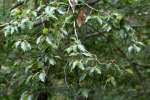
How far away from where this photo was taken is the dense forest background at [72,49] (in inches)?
91.3

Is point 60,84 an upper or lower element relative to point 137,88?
upper

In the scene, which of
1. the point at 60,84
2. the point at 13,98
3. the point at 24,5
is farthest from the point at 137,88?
the point at 24,5

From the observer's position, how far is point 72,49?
2.26 meters

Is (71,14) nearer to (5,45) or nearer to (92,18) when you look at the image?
(92,18)

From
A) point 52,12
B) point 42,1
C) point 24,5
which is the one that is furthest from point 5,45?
point 52,12

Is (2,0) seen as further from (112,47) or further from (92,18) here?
(92,18)

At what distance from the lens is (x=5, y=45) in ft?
11.1

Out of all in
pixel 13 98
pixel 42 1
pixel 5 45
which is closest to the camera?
pixel 42 1

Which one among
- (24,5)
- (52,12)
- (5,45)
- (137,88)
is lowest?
(137,88)

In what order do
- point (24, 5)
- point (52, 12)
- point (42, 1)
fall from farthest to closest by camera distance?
point (24, 5), point (42, 1), point (52, 12)

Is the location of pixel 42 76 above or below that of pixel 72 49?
below

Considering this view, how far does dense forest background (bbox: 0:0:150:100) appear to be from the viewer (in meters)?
2.32

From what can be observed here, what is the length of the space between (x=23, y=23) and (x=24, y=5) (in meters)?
0.80

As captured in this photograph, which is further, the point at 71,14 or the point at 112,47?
the point at 112,47
